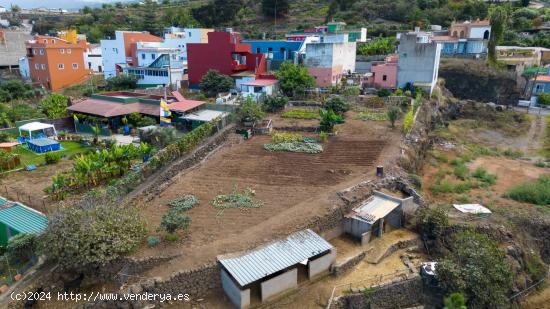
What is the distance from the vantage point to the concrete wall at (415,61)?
39625mm

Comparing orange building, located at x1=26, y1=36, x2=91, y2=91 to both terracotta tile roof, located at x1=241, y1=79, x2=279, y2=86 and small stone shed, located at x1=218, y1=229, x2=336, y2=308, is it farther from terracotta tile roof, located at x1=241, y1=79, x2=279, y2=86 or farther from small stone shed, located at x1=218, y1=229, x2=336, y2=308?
small stone shed, located at x1=218, y1=229, x2=336, y2=308

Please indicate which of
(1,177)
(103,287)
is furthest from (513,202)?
(1,177)

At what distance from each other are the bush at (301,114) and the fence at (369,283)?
19.8 meters

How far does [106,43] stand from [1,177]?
38263 millimetres

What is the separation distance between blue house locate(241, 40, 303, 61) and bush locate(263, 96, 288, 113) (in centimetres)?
1652

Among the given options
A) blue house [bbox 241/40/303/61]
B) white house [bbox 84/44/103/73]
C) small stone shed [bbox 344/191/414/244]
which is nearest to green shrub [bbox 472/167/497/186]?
small stone shed [bbox 344/191/414/244]

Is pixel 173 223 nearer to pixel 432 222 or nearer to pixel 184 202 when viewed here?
pixel 184 202

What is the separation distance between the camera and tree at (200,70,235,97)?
42406 millimetres

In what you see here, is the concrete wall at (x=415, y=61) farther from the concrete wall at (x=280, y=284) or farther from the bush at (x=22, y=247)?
the bush at (x=22, y=247)

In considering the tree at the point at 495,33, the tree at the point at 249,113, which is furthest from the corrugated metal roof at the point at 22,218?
the tree at the point at 495,33

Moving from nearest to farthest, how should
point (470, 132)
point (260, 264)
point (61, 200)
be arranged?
point (260, 264) < point (61, 200) < point (470, 132)

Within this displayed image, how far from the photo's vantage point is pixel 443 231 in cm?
1891

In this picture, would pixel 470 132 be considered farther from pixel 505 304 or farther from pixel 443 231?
pixel 505 304

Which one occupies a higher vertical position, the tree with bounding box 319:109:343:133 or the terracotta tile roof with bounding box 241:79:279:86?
the terracotta tile roof with bounding box 241:79:279:86
